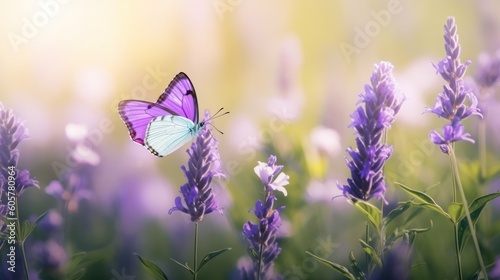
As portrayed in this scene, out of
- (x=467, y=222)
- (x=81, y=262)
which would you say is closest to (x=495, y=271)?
(x=467, y=222)

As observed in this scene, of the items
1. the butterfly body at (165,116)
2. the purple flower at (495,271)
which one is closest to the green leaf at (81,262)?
the butterfly body at (165,116)

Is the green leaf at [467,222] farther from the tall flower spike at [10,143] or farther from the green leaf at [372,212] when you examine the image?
the tall flower spike at [10,143]

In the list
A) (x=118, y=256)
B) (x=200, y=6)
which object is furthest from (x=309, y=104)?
(x=118, y=256)

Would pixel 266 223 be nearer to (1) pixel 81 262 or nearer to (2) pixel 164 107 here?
(2) pixel 164 107

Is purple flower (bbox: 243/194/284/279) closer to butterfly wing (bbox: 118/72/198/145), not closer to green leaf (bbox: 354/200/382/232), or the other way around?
green leaf (bbox: 354/200/382/232)

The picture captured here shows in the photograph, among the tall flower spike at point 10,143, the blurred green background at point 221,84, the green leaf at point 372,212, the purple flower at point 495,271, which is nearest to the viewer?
the green leaf at point 372,212
